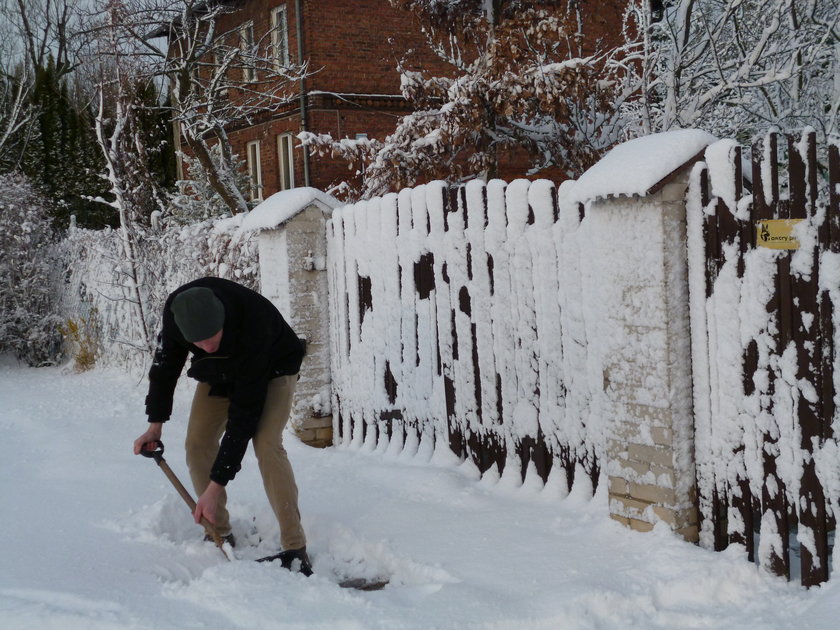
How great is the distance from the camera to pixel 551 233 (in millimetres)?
4707

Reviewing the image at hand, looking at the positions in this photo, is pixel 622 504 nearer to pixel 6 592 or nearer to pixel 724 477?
pixel 724 477

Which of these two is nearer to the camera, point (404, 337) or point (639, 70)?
point (404, 337)

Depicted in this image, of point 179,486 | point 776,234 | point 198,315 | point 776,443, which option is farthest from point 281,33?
point 776,443

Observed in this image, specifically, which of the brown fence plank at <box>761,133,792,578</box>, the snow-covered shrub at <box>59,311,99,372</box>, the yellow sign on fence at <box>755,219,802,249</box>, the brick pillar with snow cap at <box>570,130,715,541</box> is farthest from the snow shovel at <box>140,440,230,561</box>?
the snow-covered shrub at <box>59,311,99,372</box>

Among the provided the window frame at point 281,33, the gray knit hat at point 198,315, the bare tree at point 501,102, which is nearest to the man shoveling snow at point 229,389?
the gray knit hat at point 198,315

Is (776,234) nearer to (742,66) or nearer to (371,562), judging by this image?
(371,562)

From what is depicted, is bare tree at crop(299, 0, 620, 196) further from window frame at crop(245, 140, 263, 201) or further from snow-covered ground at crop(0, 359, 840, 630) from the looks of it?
window frame at crop(245, 140, 263, 201)

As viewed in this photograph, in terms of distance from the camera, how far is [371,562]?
4328 millimetres

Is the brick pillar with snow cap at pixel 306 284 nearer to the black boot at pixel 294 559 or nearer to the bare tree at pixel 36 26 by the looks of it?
the black boot at pixel 294 559

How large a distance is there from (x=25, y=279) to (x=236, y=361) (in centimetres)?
906

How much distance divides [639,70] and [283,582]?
12791 mm

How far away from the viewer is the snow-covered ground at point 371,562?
11.2 ft

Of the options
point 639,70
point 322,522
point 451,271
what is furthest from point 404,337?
point 639,70

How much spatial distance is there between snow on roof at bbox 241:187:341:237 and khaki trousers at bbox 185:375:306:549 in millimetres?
2295
